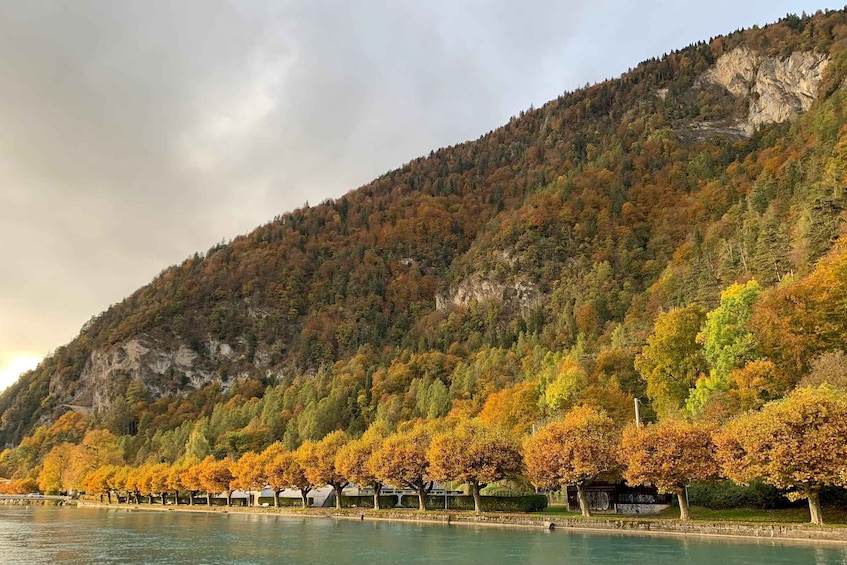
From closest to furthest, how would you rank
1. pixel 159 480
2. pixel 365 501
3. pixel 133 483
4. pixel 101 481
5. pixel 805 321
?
1. pixel 805 321
2. pixel 365 501
3. pixel 159 480
4. pixel 133 483
5. pixel 101 481

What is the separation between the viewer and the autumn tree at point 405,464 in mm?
81062

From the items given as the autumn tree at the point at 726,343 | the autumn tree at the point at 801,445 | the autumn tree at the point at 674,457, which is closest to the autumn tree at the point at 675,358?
the autumn tree at the point at 726,343

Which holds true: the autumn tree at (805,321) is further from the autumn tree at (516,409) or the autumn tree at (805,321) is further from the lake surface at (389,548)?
the autumn tree at (516,409)

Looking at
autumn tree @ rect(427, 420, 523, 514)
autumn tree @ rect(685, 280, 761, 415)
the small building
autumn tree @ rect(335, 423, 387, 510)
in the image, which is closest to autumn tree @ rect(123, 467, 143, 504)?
autumn tree @ rect(335, 423, 387, 510)

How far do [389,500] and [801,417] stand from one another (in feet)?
226

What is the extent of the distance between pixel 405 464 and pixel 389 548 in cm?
3232

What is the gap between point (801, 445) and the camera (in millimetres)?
45594

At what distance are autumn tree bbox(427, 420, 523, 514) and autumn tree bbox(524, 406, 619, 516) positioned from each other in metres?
4.65

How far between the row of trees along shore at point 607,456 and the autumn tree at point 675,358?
14704 mm

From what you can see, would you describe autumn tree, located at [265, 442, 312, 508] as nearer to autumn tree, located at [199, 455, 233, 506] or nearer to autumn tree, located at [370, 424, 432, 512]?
autumn tree, located at [199, 455, 233, 506]

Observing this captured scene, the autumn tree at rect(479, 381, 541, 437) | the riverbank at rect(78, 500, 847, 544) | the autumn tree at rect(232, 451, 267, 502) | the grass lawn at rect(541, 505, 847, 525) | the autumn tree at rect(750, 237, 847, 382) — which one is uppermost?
the autumn tree at rect(750, 237, 847, 382)

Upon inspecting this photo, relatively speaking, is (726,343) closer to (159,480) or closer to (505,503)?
(505,503)

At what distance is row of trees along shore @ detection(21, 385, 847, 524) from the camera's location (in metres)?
45.9

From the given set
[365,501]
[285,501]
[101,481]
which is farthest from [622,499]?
[101,481]
